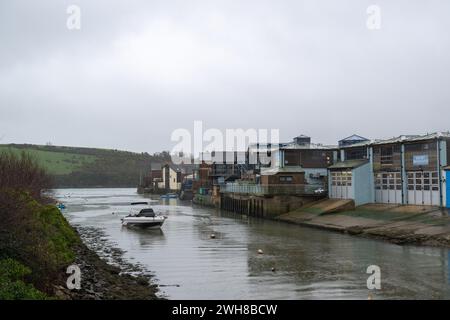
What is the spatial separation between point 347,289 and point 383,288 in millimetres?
1503

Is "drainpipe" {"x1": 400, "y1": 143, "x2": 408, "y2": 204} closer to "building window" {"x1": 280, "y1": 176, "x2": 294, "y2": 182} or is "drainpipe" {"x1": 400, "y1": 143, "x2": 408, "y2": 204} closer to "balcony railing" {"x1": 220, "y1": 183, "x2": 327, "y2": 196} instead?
"balcony railing" {"x1": 220, "y1": 183, "x2": 327, "y2": 196}

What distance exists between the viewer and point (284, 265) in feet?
89.2

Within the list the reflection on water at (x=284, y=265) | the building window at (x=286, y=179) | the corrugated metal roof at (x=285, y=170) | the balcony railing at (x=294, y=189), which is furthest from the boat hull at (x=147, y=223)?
→ the building window at (x=286, y=179)

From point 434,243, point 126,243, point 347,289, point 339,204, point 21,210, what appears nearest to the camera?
point 21,210

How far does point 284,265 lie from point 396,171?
2531cm

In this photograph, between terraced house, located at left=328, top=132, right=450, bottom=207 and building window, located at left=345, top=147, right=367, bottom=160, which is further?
building window, located at left=345, top=147, right=367, bottom=160

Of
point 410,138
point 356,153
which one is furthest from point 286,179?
point 410,138

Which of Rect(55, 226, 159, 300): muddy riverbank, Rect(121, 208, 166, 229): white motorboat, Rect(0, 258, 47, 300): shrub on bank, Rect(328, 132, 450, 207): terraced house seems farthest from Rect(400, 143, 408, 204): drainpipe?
Rect(0, 258, 47, 300): shrub on bank

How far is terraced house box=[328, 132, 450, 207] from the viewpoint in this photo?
42312 mm

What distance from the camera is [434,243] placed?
32562 millimetres

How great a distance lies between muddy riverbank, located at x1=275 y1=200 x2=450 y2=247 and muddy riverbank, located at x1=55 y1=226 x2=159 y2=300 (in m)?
18.7

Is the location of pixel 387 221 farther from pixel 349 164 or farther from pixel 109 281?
pixel 109 281
